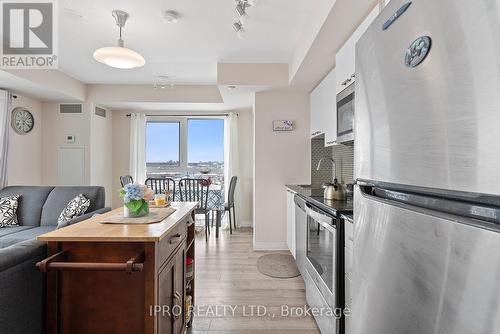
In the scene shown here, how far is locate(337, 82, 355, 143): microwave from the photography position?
2004mm

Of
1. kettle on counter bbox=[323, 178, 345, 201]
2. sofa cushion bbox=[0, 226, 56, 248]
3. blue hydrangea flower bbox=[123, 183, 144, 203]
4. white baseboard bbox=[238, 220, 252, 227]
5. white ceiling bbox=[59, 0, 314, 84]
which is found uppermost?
white ceiling bbox=[59, 0, 314, 84]

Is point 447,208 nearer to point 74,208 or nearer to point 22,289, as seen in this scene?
point 22,289

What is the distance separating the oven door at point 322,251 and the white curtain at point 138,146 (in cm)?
409

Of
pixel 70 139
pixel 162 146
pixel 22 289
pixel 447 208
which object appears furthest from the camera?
pixel 162 146

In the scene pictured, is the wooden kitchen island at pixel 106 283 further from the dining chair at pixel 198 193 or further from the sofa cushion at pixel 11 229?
the dining chair at pixel 198 193

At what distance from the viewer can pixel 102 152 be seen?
5.04m

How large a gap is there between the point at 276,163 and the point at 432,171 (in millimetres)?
3283

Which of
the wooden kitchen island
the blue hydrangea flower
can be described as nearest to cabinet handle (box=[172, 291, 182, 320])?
the wooden kitchen island

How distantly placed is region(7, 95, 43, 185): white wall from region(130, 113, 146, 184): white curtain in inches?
57.5

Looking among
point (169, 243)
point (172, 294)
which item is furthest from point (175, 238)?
point (172, 294)

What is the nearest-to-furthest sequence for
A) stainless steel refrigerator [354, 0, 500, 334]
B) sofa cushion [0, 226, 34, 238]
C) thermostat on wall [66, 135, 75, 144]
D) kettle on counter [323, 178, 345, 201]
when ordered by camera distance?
stainless steel refrigerator [354, 0, 500, 334]
kettle on counter [323, 178, 345, 201]
sofa cushion [0, 226, 34, 238]
thermostat on wall [66, 135, 75, 144]

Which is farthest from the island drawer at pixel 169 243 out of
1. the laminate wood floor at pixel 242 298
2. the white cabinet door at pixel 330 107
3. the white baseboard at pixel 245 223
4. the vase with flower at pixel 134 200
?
the white baseboard at pixel 245 223

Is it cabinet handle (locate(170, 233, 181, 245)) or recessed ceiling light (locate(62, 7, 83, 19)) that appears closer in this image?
cabinet handle (locate(170, 233, 181, 245))

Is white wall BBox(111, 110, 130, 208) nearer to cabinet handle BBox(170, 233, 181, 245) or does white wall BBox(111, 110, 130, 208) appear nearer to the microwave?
cabinet handle BBox(170, 233, 181, 245)
